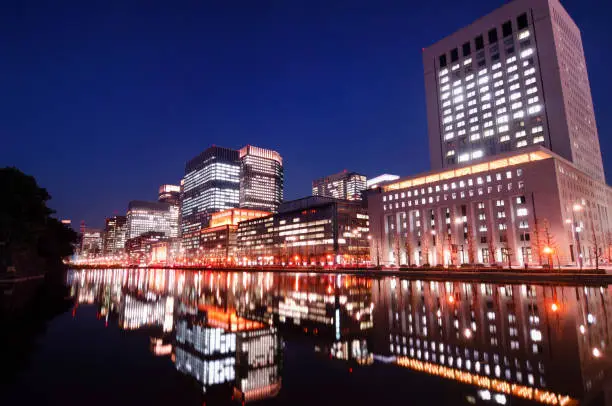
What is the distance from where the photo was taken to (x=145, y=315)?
944 inches

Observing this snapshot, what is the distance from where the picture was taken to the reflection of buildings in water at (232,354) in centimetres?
1026

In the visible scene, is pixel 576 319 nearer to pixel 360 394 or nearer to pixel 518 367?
pixel 518 367

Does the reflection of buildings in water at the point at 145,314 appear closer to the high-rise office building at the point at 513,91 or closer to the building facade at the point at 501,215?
the building facade at the point at 501,215

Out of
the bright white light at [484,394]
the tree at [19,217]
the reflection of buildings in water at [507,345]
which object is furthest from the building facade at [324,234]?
the bright white light at [484,394]

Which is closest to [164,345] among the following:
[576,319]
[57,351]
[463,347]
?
[57,351]

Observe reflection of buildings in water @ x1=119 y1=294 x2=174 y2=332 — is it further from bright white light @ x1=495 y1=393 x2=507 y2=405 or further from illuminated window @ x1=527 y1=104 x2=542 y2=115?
illuminated window @ x1=527 y1=104 x2=542 y2=115

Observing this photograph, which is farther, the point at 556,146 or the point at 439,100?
the point at 439,100

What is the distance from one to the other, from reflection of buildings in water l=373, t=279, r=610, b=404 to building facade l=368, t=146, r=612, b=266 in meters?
63.1

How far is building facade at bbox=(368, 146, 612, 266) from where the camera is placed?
3194 inches

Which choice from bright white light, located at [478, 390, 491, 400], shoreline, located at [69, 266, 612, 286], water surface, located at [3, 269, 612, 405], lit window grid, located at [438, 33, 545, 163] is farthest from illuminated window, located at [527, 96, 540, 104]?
bright white light, located at [478, 390, 491, 400]

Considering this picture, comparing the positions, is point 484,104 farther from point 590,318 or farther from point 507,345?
point 507,345

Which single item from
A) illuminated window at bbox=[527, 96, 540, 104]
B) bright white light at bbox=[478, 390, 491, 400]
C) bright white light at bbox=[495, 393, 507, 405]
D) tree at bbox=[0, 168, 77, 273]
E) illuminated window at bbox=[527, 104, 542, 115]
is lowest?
bright white light at bbox=[495, 393, 507, 405]

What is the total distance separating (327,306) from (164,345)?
14600 mm

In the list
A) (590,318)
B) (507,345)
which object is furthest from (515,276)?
(507,345)
